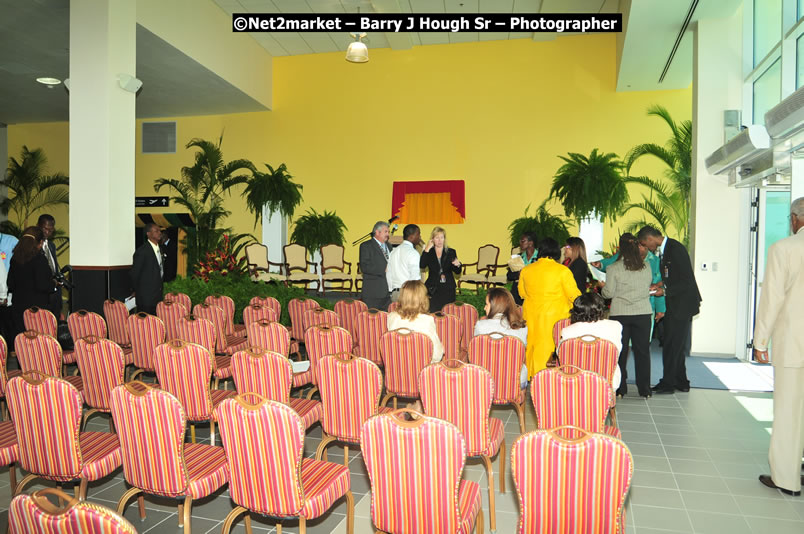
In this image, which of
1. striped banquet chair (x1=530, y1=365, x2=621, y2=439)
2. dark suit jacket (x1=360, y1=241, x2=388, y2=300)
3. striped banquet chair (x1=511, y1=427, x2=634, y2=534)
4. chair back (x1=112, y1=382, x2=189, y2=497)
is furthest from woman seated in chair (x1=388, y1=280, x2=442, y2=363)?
striped banquet chair (x1=511, y1=427, x2=634, y2=534)

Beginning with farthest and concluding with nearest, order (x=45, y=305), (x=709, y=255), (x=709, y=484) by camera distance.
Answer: (x=709, y=255) → (x=45, y=305) → (x=709, y=484)

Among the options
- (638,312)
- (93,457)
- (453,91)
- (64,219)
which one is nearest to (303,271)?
(453,91)

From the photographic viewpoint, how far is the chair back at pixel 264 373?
139 inches

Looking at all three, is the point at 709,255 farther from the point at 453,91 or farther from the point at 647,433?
the point at 453,91

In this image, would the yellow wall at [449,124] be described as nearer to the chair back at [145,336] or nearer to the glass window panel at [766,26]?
the glass window panel at [766,26]

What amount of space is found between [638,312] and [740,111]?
3.90 metres

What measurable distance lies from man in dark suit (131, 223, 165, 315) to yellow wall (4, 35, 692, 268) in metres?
6.88

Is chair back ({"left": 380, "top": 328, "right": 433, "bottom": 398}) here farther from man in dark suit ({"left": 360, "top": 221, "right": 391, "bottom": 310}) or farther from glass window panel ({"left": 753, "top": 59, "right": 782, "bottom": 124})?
glass window panel ({"left": 753, "top": 59, "right": 782, "bottom": 124})

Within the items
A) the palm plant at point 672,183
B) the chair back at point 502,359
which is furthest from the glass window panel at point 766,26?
the chair back at point 502,359

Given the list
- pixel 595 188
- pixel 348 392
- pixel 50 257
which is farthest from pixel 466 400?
pixel 595 188

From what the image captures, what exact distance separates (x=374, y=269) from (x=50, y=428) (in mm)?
4115

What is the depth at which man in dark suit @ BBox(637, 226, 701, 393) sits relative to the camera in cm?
569

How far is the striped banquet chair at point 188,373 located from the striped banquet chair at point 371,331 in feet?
5.67

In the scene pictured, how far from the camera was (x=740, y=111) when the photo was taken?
7.65 metres
